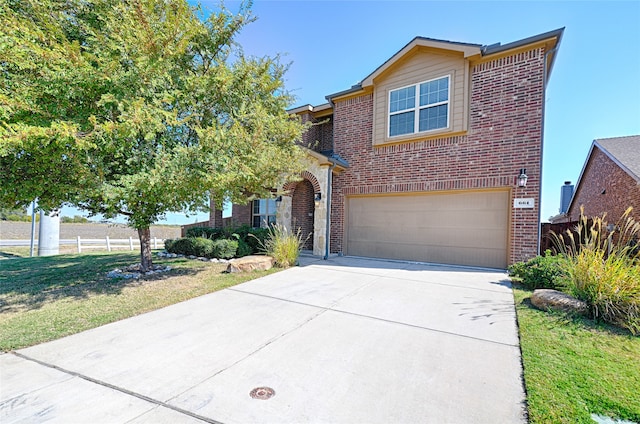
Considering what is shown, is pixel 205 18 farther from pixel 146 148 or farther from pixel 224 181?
pixel 224 181

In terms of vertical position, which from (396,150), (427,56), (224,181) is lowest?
(224,181)

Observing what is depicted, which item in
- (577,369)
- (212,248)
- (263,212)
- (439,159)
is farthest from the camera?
(263,212)

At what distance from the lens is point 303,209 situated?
1230cm

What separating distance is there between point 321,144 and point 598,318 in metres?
10.6

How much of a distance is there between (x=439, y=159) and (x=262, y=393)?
8.71 meters

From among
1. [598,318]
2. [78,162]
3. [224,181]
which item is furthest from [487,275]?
[78,162]

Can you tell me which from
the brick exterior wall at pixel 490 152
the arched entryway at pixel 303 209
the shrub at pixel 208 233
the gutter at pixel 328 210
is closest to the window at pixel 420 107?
the brick exterior wall at pixel 490 152

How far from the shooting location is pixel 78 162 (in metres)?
4.88

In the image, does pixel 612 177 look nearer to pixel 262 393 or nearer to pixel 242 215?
pixel 262 393

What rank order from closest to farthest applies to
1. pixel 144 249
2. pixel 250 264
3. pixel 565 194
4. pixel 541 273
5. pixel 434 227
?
pixel 541 273 < pixel 144 249 < pixel 250 264 < pixel 434 227 < pixel 565 194

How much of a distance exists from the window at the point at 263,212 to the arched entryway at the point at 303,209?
4.02 ft

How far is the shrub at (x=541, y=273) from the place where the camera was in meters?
5.70

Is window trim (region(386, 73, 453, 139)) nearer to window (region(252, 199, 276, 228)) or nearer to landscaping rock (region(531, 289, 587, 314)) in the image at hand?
landscaping rock (region(531, 289, 587, 314))

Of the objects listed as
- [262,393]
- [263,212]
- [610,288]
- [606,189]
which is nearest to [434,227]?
[610,288]
